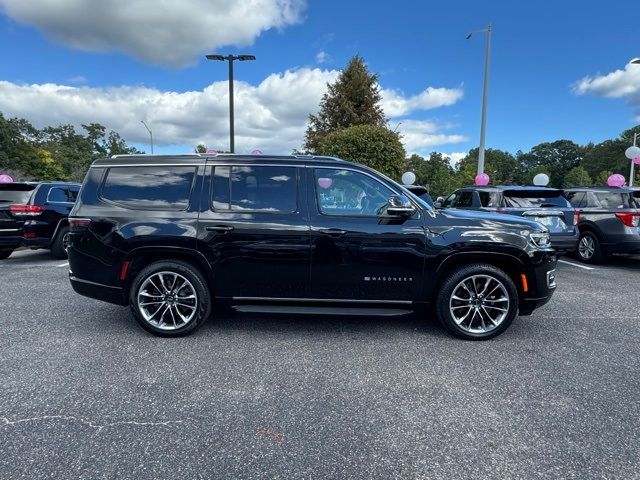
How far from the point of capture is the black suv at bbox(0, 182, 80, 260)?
25.9ft

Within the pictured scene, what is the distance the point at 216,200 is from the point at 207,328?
146 cm

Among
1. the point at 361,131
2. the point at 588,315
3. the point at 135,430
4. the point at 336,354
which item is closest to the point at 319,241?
the point at 336,354

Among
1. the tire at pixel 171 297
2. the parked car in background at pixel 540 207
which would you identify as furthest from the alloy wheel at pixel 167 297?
the parked car in background at pixel 540 207

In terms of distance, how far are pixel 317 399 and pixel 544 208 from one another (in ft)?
20.6

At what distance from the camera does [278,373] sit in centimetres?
331

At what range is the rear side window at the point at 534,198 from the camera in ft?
24.3

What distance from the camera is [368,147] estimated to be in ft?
69.6

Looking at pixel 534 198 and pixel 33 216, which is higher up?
pixel 534 198

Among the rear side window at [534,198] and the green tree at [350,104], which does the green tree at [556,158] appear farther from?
Result: the rear side window at [534,198]

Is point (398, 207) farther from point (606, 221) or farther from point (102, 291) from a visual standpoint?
point (606, 221)

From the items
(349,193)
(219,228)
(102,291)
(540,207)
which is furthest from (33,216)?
(540,207)

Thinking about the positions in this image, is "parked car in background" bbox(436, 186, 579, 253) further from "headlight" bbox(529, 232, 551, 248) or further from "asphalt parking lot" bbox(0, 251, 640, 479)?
"headlight" bbox(529, 232, 551, 248)

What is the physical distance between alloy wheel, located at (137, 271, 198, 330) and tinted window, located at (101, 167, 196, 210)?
0.76 meters

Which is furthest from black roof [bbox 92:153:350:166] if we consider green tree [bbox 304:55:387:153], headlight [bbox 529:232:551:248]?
green tree [bbox 304:55:387:153]
